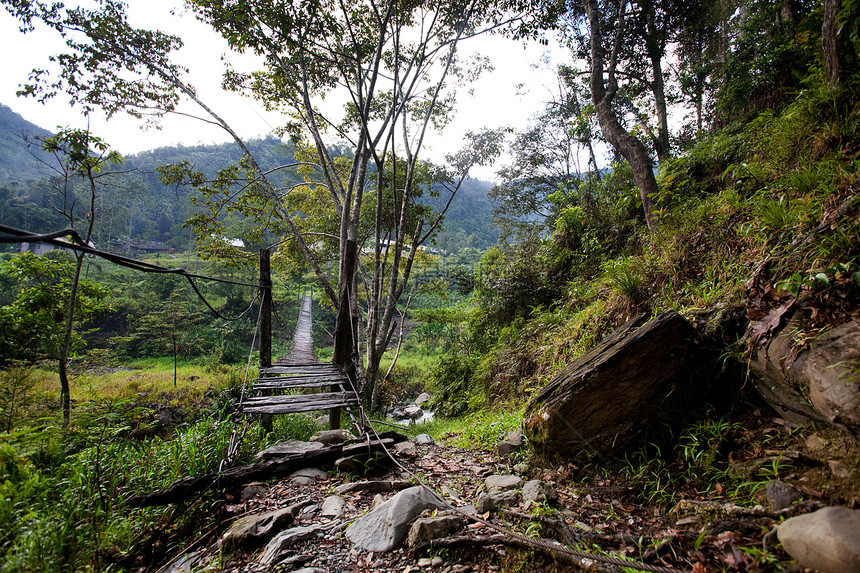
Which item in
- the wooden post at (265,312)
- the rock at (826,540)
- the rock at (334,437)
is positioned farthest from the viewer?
the wooden post at (265,312)

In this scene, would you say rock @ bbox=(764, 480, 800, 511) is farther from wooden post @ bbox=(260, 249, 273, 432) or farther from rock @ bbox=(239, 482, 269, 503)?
wooden post @ bbox=(260, 249, 273, 432)

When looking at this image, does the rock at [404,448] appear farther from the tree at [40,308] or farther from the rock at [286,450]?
the tree at [40,308]

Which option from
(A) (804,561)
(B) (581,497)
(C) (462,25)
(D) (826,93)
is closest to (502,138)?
(C) (462,25)

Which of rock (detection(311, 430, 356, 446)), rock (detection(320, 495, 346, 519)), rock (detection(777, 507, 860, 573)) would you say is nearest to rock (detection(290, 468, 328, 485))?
rock (detection(320, 495, 346, 519))

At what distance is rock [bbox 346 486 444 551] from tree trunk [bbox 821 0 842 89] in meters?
4.42

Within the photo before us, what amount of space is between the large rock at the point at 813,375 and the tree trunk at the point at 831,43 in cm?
266

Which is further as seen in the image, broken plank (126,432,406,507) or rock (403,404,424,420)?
rock (403,404,424,420)

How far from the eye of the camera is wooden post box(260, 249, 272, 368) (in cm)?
496

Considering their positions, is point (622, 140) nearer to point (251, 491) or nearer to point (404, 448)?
point (404, 448)

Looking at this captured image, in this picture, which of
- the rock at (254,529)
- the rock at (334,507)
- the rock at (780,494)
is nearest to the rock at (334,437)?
the rock at (334,507)

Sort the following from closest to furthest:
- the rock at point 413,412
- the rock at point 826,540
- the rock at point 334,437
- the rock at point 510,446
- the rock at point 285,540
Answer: the rock at point 826,540
the rock at point 285,540
the rock at point 510,446
the rock at point 334,437
the rock at point 413,412

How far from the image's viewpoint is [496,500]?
6.35 ft

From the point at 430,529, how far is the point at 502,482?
791 millimetres

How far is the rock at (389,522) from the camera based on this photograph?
1.66 m
